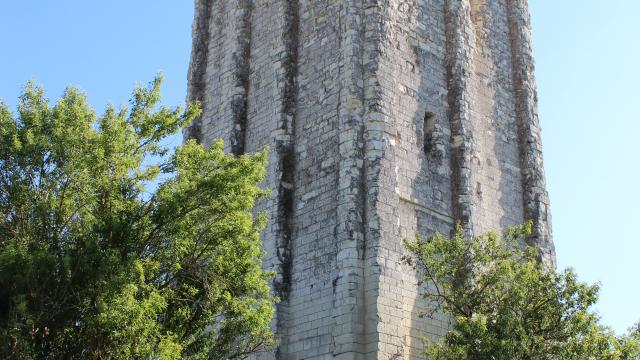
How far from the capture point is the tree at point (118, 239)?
10.4 meters

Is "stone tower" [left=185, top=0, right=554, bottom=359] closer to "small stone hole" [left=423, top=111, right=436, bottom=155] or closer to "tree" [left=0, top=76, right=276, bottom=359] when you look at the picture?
"small stone hole" [left=423, top=111, right=436, bottom=155]

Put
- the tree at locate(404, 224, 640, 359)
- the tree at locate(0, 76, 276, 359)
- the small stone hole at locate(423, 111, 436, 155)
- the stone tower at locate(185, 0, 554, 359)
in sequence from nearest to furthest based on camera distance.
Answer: the tree at locate(0, 76, 276, 359), the tree at locate(404, 224, 640, 359), the stone tower at locate(185, 0, 554, 359), the small stone hole at locate(423, 111, 436, 155)

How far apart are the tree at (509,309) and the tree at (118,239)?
2803mm

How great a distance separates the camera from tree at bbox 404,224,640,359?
12336mm

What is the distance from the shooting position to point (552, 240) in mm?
17844

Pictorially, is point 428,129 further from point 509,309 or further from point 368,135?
point 509,309

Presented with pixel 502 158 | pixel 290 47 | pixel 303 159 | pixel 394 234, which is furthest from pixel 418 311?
pixel 290 47

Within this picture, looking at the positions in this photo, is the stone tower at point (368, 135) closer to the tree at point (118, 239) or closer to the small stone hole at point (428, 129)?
the small stone hole at point (428, 129)

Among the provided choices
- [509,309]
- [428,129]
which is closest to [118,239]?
[509,309]

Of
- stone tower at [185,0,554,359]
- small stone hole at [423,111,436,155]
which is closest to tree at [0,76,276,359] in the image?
stone tower at [185,0,554,359]

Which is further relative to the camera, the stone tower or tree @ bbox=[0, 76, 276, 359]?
the stone tower

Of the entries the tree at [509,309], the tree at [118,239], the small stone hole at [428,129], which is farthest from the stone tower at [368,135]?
the tree at [118,239]

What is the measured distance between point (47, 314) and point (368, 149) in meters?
6.42

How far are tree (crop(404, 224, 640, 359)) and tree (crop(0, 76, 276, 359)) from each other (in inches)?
110
